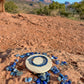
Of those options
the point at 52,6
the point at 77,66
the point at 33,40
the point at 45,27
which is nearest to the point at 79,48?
the point at 77,66

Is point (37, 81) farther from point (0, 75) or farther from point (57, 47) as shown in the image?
point (57, 47)

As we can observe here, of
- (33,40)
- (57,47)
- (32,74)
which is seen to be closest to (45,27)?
(33,40)

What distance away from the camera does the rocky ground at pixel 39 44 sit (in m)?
1.90

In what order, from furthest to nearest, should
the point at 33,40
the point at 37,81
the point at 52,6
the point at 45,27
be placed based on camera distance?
the point at 52,6
the point at 45,27
the point at 33,40
the point at 37,81

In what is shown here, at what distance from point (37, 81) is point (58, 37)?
8.50 ft

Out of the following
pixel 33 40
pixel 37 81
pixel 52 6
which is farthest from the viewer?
pixel 52 6

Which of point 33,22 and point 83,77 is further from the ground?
point 33,22

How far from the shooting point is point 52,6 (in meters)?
10.5

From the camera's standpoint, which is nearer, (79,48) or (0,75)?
(0,75)

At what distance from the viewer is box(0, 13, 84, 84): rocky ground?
1.90 meters

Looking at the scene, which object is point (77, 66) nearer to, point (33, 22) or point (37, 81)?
point (37, 81)

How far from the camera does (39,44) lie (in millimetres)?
3277

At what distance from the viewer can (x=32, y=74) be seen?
1.81 metres

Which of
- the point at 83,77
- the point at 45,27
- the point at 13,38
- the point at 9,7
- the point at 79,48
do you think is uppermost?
the point at 9,7
